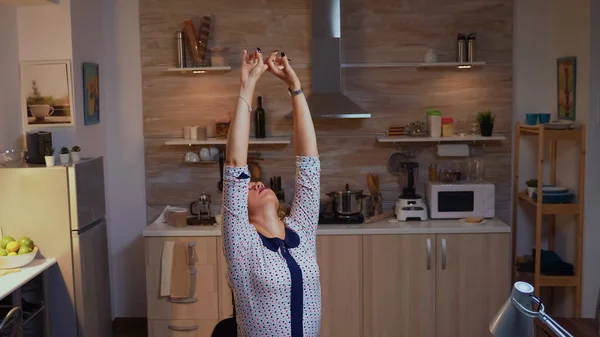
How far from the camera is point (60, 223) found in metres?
4.16

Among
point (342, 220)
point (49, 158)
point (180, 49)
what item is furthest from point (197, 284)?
point (180, 49)

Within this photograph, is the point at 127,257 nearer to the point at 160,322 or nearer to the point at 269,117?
the point at 160,322

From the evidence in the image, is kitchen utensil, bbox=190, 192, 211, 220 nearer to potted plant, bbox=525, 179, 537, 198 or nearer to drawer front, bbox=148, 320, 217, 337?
drawer front, bbox=148, 320, 217, 337

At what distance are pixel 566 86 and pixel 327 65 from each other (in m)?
1.66

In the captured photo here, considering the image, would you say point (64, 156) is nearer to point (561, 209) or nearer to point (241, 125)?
point (241, 125)

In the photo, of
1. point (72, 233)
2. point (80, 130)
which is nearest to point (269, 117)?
point (80, 130)

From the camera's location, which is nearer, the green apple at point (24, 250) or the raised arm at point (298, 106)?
the raised arm at point (298, 106)

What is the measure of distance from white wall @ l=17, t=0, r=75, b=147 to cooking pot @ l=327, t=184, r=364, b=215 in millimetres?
2007

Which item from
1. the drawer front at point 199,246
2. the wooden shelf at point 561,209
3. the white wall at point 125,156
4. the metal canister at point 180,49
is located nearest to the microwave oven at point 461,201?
the wooden shelf at point 561,209

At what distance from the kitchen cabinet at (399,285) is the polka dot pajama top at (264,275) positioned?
2.38 metres

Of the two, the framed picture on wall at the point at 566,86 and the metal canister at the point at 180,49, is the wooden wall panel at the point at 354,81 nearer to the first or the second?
the metal canister at the point at 180,49

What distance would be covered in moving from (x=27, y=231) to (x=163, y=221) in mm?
1083

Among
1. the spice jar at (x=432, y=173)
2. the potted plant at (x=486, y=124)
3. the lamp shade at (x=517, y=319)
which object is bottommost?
the spice jar at (x=432, y=173)

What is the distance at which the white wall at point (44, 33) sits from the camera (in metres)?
4.59
